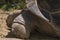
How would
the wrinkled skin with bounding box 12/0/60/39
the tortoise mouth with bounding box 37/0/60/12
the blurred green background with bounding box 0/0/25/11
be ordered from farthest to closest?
the blurred green background with bounding box 0/0/25/11 < the wrinkled skin with bounding box 12/0/60/39 < the tortoise mouth with bounding box 37/0/60/12

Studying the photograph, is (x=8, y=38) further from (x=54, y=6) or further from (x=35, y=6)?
(x=54, y=6)

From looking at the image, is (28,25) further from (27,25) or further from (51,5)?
(51,5)

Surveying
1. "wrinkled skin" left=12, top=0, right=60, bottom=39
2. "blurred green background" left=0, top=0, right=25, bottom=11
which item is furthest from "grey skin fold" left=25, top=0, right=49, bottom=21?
"blurred green background" left=0, top=0, right=25, bottom=11

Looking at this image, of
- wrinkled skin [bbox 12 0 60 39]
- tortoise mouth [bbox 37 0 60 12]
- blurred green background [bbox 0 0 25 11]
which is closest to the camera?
tortoise mouth [bbox 37 0 60 12]

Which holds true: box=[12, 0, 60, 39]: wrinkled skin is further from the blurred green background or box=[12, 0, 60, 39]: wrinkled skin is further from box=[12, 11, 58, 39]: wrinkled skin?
the blurred green background

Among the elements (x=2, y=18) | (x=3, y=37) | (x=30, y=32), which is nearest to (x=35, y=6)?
(x=30, y=32)

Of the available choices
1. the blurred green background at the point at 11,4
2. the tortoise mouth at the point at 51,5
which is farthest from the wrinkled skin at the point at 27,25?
the blurred green background at the point at 11,4

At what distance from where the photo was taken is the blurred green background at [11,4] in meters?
4.04

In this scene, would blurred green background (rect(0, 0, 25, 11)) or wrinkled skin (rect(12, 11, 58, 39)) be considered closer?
wrinkled skin (rect(12, 11, 58, 39))

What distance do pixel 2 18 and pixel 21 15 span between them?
88cm

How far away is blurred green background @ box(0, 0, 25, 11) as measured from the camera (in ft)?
13.3

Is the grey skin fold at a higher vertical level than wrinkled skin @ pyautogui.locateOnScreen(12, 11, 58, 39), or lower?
higher

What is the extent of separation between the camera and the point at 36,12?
244cm

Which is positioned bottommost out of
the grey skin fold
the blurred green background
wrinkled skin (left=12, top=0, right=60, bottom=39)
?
wrinkled skin (left=12, top=0, right=60, bottom=39)
